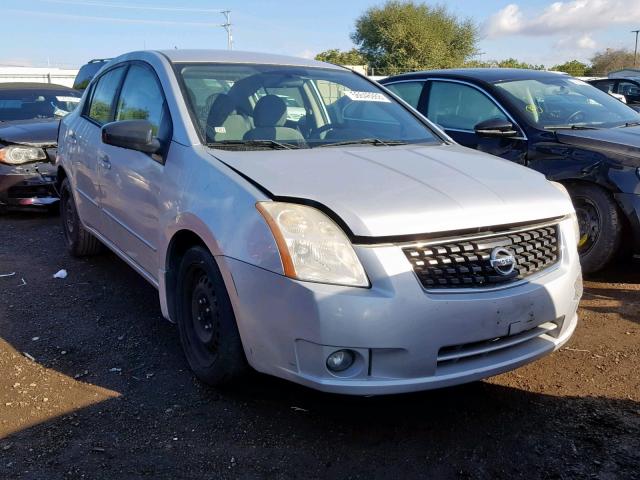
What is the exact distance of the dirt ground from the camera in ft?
8.12

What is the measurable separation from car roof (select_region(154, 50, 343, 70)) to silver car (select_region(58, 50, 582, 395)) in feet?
0.10

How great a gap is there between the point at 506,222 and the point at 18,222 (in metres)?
6.20

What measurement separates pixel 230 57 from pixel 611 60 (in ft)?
196

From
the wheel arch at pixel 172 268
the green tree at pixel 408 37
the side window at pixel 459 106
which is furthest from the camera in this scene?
the green tree at pixel 408 37

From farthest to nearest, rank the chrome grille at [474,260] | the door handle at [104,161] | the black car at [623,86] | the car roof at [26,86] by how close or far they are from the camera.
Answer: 1. the black car at [623,86]
2. the car roof at [26,86]
3. the door handle at [104,161]
4. the chrome grille at [474,260]

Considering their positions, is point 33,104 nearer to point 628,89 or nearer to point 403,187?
point 403,187

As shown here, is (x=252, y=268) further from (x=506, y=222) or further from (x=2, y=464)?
(x=2, y=464)

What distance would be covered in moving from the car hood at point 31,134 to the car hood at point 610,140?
545 centimetres

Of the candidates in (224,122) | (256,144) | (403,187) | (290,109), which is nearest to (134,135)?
(224,122)

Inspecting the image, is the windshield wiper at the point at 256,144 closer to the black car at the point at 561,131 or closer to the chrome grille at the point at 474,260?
the chrome grille at the point at 474,260

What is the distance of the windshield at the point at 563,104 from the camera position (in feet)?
17.2

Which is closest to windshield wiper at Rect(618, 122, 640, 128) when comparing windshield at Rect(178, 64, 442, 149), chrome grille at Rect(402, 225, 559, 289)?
windshield at Rect(178, 64, 442, 149)

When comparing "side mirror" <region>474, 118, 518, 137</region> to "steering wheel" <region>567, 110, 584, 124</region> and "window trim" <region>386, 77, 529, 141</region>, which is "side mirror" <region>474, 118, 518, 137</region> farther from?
"steering wheel" <region>567, 110, 584, 124</region>

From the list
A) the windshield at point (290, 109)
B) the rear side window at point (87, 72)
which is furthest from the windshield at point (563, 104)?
the rear side window at point (87, 72)
